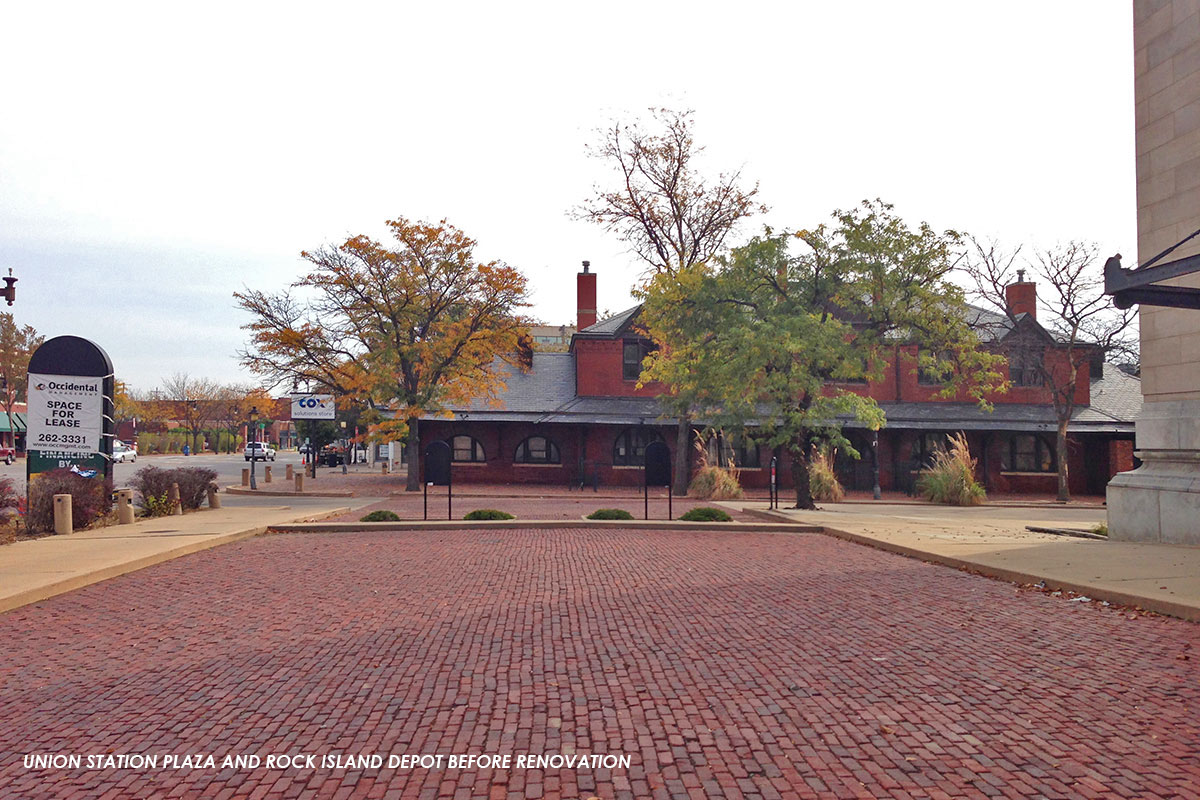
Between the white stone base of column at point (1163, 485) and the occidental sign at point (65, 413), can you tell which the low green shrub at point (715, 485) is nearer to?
the white stone base of column at point (1163, 485)

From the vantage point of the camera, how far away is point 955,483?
26750mm

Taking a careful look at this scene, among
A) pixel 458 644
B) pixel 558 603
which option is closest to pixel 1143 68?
pixel 558 603

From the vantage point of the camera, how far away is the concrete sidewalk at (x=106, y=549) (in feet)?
30.1

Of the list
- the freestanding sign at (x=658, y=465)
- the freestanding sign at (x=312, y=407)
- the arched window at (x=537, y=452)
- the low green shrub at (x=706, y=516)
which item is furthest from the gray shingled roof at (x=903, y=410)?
the low green shrub at (x=706, y=516)

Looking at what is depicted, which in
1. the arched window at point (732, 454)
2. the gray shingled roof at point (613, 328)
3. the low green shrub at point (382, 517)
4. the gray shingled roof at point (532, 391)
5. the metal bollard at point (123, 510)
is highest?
the gray shingled roof at point (613, 328)

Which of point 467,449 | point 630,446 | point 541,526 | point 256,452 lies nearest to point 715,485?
point 630,446

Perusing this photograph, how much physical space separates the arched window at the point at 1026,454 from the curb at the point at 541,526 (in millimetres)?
22071

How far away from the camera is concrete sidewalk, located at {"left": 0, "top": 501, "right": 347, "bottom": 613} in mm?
9188

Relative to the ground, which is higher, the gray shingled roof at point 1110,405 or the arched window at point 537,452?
the gray shingled roof at point 1110,405

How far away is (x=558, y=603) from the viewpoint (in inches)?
336

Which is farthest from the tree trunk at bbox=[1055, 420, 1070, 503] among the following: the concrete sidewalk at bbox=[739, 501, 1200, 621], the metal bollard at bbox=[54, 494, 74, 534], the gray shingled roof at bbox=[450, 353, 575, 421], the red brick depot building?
the metal bollard at bbox=[54, 494, 74, 534]

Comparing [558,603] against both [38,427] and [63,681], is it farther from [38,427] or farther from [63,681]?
[38,427]

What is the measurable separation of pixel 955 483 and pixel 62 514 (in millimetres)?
23886

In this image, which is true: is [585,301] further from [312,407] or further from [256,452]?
[256,452]
